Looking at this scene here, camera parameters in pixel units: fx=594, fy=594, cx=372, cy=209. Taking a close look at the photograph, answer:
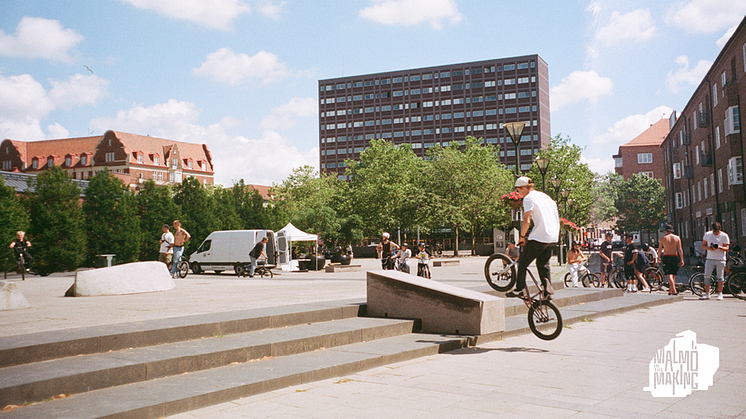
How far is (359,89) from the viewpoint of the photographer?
12031 centimetres

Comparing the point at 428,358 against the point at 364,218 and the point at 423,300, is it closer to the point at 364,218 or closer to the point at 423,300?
the point at 423,300

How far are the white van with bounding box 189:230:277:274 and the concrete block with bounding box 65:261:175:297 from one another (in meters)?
14.2

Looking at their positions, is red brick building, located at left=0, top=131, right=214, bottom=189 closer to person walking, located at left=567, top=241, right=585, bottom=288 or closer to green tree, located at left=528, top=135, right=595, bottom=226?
green tree, located at left=528, top=135, right=595, bottom=226

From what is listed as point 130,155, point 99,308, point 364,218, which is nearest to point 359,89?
point 130,155

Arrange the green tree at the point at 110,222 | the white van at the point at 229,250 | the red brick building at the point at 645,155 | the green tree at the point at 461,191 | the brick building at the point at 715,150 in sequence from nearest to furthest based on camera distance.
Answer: the white van at the point at 229,250, the brick building at the point at 715,150, the green tree at the point at 110,222, the green tree at the point at 461,191, the red brick building at the point at 645,155

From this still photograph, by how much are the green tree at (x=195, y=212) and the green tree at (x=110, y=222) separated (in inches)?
211

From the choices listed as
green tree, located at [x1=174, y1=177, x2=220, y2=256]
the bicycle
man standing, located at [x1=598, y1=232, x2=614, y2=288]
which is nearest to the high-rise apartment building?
green tree, located at [x1=174, y1=177, x2=220, y2=256]

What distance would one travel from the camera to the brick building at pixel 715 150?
3353 cm

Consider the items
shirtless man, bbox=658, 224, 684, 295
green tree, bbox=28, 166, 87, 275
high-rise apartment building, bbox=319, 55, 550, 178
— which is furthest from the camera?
high-rise apartment building, bbox=319, 55, 550, 178

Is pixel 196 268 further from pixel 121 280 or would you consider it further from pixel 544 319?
pixel 544 319

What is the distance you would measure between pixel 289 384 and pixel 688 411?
10.7ft

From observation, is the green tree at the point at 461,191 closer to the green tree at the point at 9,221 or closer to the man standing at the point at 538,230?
the green tree at the point at 9,221

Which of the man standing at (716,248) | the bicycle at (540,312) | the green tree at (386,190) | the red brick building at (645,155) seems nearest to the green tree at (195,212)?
the green tree at (386,190)

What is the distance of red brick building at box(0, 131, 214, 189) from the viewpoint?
4099 inches
